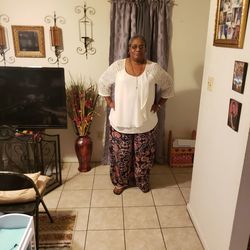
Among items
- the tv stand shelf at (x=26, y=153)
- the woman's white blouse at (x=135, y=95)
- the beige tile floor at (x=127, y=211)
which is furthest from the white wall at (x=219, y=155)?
the tv stand shelf at (x=26, y=153)

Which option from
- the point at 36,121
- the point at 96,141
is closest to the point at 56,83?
the point at 36,121

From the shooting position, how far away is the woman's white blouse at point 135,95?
2.25 metres

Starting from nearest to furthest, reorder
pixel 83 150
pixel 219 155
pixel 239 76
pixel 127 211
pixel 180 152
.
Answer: pixel 239 76
pixel 219 155
pixel 127 211
pixel 83 150
pixel 180 152

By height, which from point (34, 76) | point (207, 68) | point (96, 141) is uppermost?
point (207, 68)

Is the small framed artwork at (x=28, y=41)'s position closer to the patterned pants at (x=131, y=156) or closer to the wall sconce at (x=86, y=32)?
the wall sconce at (x=86, y=32)

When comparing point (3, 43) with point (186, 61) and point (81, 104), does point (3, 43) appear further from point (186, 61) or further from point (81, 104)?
point (186, 61)

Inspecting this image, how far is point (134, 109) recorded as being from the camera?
2299mm

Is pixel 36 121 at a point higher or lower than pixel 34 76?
lower

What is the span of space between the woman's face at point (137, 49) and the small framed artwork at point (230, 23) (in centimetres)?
67

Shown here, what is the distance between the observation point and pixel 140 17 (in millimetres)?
2713

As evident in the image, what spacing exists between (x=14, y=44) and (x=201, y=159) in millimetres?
2277

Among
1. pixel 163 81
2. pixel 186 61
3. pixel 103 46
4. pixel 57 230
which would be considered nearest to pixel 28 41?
pixel 103 46

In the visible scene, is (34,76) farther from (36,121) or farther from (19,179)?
(19,179)

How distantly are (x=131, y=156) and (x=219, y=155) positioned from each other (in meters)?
1.05
